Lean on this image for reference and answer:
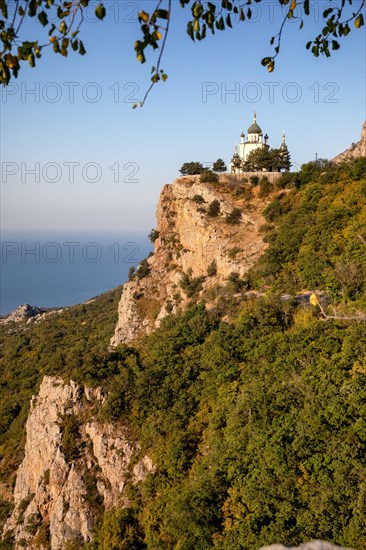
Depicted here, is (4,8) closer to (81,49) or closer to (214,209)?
(81,49)

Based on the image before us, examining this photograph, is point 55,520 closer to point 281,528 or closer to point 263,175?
point 281,528

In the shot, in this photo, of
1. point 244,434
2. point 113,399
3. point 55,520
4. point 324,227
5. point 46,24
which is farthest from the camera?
point 324,227

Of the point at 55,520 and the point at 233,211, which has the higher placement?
the point at 233,211

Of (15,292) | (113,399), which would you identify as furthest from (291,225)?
(15,292)

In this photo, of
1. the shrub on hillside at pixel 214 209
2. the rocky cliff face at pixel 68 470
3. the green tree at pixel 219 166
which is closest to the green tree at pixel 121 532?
the rocky cliff face at pixel 68 470

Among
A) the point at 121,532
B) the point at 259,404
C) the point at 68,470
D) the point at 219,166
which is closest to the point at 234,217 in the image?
the point at 219,166

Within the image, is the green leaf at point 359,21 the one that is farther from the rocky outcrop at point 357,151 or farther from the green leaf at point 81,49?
the rocky outcrop at point 357,151

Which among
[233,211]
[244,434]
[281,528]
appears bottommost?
[281,528]
